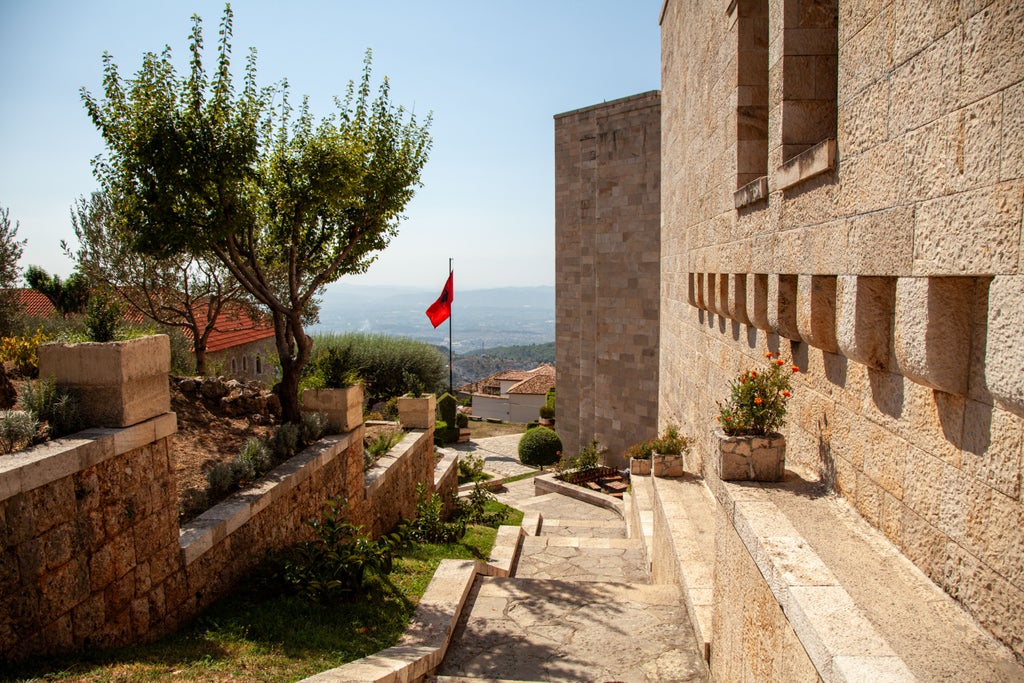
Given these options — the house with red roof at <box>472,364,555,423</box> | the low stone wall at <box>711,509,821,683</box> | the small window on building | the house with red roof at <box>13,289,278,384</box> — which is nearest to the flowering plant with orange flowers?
the low stone wall at <box>711,509,821,683</box>

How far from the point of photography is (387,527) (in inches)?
332

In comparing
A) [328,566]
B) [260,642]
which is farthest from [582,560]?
[260,642]

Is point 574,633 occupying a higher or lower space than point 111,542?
lower

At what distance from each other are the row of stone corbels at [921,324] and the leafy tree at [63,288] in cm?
1646

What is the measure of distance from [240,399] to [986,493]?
8.04 metres

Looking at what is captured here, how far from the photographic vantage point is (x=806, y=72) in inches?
155

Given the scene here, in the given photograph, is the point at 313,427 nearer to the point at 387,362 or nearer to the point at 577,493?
the point at 577,493

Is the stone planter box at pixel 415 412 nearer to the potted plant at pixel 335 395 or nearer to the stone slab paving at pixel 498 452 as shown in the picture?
the potted plant at pixel 335 395

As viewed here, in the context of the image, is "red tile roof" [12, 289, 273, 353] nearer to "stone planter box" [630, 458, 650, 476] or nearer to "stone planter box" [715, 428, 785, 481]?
"stone planter box" [630, 458, 650, 476]

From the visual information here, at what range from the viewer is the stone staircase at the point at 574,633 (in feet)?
14.5

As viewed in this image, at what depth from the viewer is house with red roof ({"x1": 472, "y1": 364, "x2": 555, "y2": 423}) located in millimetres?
41562

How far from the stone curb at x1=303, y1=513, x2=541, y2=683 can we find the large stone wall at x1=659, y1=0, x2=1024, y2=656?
2.74 m

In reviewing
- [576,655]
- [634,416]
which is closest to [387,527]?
[576,655]

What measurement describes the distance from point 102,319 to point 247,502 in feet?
6.19
